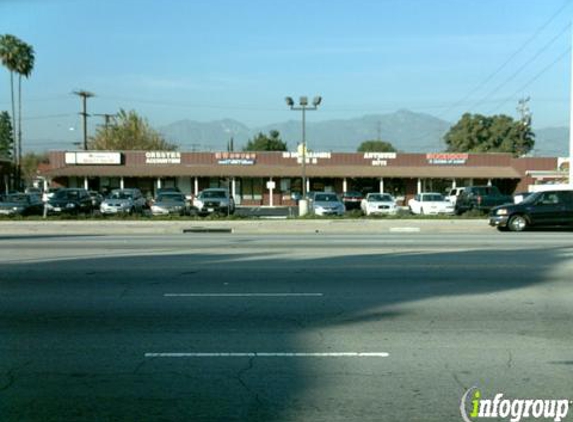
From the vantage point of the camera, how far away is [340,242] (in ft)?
62.7

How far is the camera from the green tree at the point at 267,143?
10431 cm

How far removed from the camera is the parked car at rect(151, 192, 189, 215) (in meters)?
33.5

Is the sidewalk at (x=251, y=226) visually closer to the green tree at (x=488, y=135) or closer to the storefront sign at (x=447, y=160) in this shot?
the storefront sign at (x=447, y=160)

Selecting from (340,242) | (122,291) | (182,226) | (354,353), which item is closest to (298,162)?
(182,226)

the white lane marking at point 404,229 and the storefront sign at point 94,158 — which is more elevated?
the storefront sign at point 94,158

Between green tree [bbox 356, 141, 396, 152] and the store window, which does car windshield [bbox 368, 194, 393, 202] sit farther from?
green tree [bbox 356, 141, 396, 152]

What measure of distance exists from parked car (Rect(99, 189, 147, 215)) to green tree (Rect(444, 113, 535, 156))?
228 ft

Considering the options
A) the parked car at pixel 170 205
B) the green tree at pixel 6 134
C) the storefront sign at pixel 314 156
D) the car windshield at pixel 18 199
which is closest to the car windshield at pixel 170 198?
the parked car at pixel 170 205

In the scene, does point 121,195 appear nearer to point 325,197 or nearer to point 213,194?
point 213,194

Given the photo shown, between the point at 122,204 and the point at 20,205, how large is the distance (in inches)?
201

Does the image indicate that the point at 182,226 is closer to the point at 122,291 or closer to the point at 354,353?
the point at 122,291

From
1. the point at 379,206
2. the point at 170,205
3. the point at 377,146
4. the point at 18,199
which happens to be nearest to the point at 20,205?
the point at 18,199

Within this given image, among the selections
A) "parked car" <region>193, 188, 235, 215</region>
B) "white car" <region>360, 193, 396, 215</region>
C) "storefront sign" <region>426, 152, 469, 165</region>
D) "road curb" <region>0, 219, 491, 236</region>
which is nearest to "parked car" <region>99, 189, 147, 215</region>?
"parked car" <region>193, 188, 235, 215</region>

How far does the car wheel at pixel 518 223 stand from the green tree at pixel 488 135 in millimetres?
73033
